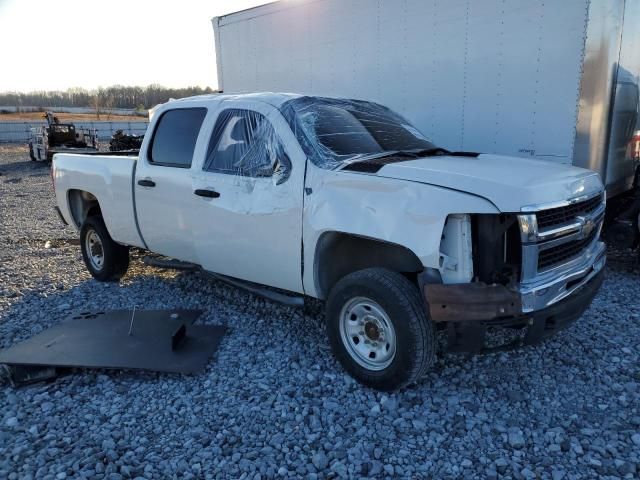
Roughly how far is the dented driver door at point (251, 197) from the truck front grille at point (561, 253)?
5.41ft

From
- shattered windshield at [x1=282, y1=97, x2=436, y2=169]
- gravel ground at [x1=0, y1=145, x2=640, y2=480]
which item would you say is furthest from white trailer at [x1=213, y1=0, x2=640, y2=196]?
gravel ground at [x1=0, y1=145, x2=640, y2=480]

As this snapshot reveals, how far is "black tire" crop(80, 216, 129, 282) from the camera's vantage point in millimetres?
5719

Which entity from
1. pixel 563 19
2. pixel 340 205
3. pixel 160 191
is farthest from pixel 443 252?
pixel 563 19

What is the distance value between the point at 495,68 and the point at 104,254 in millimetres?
4914

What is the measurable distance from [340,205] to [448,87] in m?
3.35

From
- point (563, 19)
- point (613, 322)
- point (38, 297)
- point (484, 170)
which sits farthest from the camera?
point (38, 297)

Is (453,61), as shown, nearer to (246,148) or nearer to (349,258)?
(246,148)

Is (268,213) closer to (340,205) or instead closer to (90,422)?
(340,205)

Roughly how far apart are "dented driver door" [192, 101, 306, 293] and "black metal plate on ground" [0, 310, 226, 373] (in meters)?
0.61

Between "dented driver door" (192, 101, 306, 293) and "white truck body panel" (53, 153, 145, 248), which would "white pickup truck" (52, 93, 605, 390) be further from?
"white truck body panel" (53, 153, 145, 248)

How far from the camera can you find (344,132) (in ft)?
13.2

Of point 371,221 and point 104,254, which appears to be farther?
point 104,254

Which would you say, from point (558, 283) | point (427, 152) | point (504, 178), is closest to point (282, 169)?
point (427, 152)

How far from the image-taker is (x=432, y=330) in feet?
10.4
